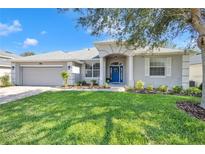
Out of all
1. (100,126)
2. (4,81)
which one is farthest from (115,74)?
(100,126)

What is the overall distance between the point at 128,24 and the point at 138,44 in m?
2.23

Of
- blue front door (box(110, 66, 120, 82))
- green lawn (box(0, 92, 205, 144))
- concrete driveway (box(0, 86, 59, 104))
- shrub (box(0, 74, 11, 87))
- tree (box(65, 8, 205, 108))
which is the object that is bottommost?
green lawn (box(0, 92, 205, 144))

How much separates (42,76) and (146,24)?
1519 centimetres

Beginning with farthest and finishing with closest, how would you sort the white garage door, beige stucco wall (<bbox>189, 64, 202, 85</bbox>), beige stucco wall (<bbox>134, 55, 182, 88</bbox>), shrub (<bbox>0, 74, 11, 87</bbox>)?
beige stucco wall (<bbox>189, 64, 202, 85</bbox>), the white garage door, shrub (<bbox>0, 74, 11, 87</bbox>), beige stucco wall (<bbox>134, 55, 182, 88</bbox>)

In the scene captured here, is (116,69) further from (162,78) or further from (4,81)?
(4,81)

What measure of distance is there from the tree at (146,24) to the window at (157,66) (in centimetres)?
567

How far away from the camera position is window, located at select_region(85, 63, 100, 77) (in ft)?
66.2

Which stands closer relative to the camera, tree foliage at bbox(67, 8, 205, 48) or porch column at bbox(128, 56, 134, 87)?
tree foliage at bbox(67, 8, 205, 48)

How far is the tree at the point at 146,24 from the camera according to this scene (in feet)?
26.0

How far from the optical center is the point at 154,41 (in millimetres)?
10867

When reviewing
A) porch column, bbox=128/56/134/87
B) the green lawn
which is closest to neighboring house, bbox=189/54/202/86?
porch column, bbox=128/56/134/87

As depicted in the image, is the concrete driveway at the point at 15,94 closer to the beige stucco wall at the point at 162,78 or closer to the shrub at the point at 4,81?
the shrub at the point at 4,81

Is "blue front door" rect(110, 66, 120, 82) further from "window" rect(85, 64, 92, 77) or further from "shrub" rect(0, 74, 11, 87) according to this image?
"shrub" rect(0, 74, 11, 87)
